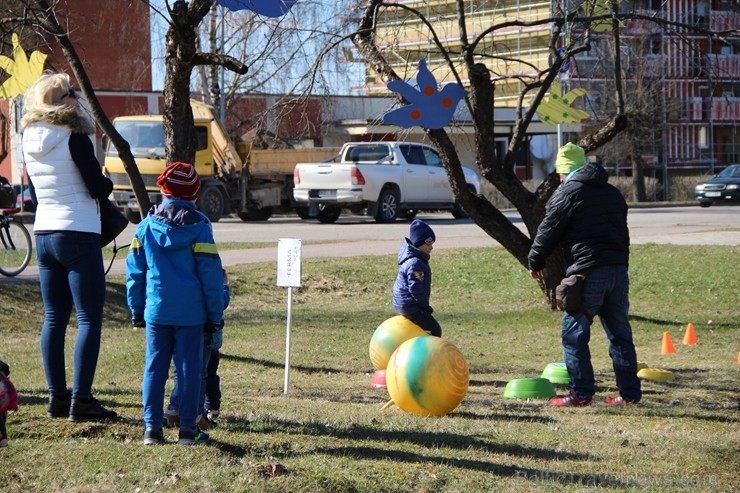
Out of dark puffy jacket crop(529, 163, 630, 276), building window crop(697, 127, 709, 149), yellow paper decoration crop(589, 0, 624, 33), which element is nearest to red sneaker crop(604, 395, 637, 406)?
dark puffy jacket crop(529, 163, 630, 276)

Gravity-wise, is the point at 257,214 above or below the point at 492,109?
below

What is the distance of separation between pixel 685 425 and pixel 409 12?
282 inches

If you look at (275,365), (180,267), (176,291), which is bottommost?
(275,365)

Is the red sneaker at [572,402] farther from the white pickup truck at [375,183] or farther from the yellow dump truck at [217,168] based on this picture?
the yellow dump truck at [217,168]

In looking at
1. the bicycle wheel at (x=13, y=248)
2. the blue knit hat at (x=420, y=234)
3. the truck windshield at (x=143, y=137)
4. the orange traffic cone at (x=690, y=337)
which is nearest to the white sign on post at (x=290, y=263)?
the blue knit hat at (x=420, y=234)

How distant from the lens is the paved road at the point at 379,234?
63.6 feet

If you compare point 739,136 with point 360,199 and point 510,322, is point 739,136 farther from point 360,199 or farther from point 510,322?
point 510,322

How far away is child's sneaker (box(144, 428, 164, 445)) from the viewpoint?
614 centimetres

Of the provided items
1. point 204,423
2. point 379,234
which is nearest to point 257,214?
point 379,234

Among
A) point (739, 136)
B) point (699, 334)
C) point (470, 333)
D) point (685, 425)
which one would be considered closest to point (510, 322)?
point (470, 333)

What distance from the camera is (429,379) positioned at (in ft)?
25.4

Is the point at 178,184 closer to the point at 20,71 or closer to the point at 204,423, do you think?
the point at 204,423

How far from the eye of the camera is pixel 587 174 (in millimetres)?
8125

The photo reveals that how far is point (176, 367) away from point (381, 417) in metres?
1.91
